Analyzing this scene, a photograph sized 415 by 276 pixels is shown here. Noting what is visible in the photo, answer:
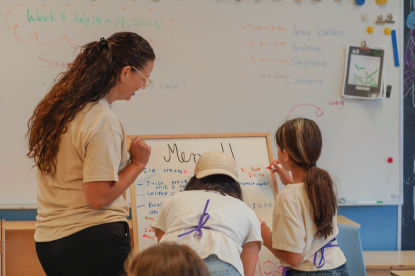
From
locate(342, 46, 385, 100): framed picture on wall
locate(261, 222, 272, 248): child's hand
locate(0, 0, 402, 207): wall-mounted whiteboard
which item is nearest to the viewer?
locate(261, 222, 272, 248): child's hand

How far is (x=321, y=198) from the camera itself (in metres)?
1.88

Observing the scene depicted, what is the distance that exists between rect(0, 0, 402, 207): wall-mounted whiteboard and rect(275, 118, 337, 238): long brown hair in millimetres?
1015

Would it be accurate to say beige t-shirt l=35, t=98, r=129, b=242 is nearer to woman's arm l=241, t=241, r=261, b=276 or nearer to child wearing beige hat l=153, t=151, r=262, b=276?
child wearing beige hat l=153, t=151, r=262, b=276

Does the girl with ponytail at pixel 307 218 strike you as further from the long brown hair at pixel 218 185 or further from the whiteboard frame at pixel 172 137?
the whiteboard frame at pixel 172 137

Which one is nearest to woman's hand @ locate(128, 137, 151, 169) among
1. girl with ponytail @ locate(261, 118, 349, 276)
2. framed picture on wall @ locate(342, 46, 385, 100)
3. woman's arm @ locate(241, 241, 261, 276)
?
woman's arm @ locate(241, 241, 261, 276)

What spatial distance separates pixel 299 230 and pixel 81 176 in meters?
0.89

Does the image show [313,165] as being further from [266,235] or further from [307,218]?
[266,235]

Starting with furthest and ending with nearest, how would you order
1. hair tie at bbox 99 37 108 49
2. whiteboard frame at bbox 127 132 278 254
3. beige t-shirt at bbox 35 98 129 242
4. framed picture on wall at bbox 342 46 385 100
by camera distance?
framed picture on wall at bbox 342 46 385 100 → whiteboard frame at bbox 127 132 278 254 → hair tie at bbox 99 37 108 49 → beige t-shirt at bbox 35 98 129 242

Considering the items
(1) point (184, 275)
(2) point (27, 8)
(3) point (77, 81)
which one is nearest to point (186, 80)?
(2) point (27, 8)

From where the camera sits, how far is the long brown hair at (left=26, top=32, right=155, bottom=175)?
1538 millimetres

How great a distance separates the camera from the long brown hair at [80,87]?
1538 mm

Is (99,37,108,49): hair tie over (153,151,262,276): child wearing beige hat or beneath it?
over

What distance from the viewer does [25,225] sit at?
112 inches

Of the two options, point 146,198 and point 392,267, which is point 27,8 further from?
point 392,267
